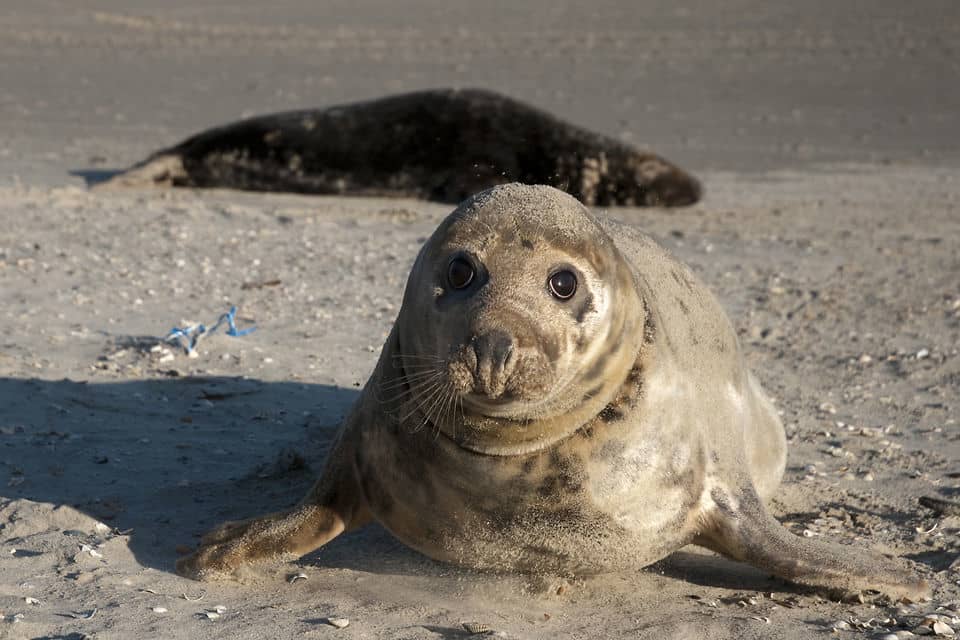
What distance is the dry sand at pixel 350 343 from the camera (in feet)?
11.1

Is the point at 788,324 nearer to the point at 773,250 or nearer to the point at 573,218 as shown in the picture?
the point at 773,250

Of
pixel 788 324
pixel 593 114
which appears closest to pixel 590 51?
pixel 593 114

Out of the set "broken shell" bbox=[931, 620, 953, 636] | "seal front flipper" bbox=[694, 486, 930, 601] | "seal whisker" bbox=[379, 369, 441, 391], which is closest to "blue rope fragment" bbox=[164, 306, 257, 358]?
"seal whisker" bbox=[379, 369, 441, 391]

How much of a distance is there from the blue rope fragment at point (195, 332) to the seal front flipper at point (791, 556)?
2621 mm

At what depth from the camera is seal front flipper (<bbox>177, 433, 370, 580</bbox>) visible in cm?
348

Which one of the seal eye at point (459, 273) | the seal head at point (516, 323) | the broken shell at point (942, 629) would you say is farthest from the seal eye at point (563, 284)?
the broken shell at point (942, 629)

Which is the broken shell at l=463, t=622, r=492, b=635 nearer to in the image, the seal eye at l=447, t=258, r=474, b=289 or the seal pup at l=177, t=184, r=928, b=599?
the seal pup at l=177, t=184, r=928, b=599

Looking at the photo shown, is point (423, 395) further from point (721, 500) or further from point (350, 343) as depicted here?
point (350, 343)

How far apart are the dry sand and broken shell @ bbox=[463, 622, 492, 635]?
0.04 meters

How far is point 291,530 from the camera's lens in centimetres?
356

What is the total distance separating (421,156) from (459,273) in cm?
719

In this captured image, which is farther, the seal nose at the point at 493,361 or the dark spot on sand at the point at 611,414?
the dark spot on sand at the point at 611,414

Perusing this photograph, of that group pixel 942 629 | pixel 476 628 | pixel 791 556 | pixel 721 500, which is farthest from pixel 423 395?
pixel 942 629

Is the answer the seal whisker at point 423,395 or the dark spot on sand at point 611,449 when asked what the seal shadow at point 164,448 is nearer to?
the seal whisker at point 423,395
